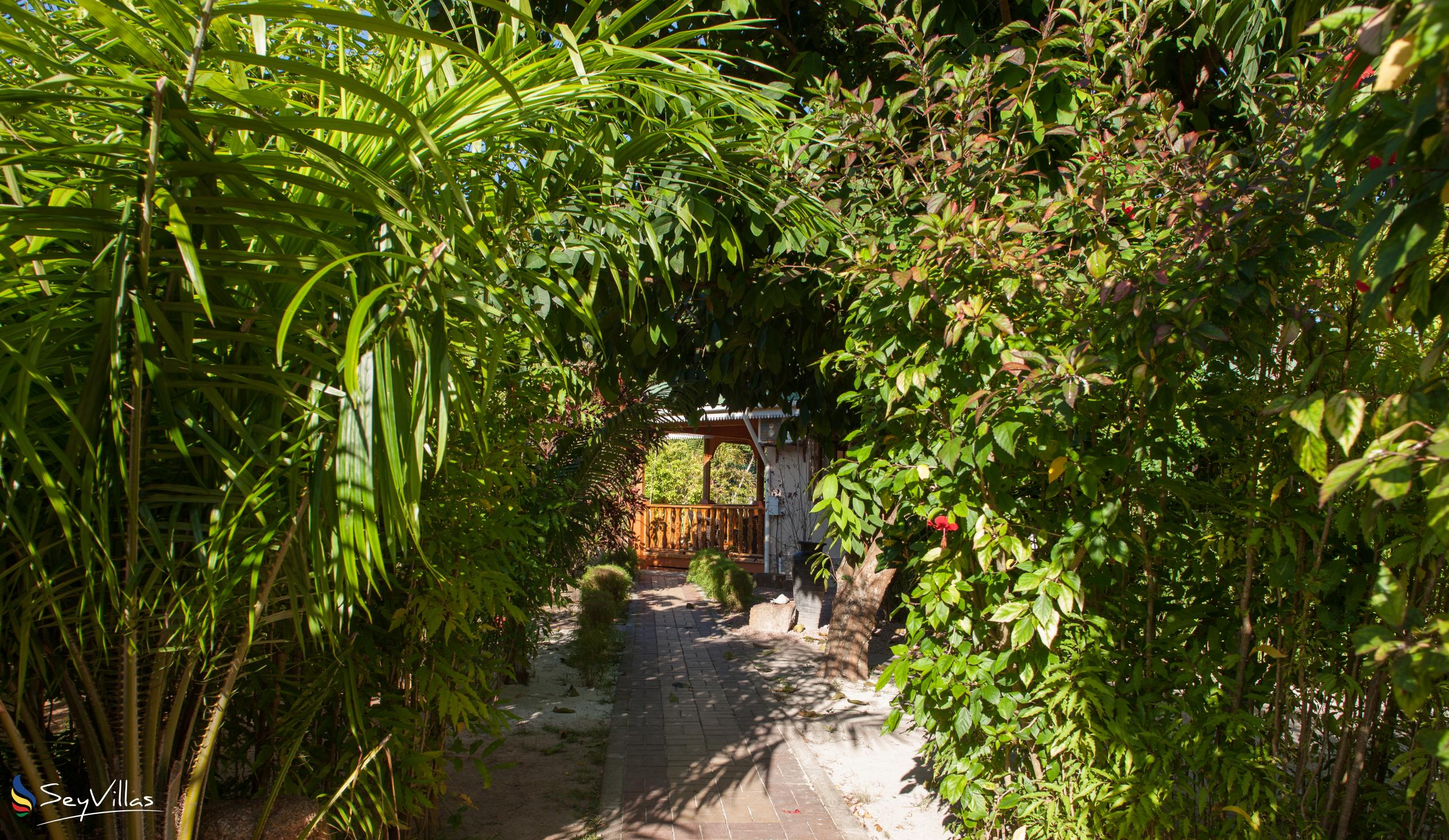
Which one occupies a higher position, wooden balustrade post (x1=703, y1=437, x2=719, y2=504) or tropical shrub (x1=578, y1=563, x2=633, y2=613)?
wooden balustrade post (x1=703, y1=437, x2=719, y2=504)

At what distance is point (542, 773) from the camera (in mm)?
4832

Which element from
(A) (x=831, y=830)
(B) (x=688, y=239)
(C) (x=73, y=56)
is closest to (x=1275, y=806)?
(A) (x=831, y=830)

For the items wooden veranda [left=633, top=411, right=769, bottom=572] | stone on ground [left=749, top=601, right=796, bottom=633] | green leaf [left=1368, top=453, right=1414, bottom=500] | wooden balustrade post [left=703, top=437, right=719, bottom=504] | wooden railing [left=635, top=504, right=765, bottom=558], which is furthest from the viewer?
wooden balustrade post [left=703, top=437, right=719, bottom=504]

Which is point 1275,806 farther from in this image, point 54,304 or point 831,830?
point 54,304

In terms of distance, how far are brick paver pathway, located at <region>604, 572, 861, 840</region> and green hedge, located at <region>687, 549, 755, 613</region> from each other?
256 cm

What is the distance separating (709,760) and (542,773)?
0.97 metres

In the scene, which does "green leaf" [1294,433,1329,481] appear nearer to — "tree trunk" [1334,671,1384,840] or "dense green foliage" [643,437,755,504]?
"tree trunk" [1334,671,1384,840]

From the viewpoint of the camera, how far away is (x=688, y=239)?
3.57m

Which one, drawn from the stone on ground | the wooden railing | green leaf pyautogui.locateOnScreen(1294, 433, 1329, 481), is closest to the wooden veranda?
the wooden railing

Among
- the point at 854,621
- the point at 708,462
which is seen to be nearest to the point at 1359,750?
the point at 854,621

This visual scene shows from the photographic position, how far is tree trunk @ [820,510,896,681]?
679cm

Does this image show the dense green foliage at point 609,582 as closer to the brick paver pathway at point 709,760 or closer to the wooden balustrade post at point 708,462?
the brick paver pathway at point 709,760

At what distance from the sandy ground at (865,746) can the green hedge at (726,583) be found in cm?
285

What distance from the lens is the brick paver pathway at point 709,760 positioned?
160 inches
